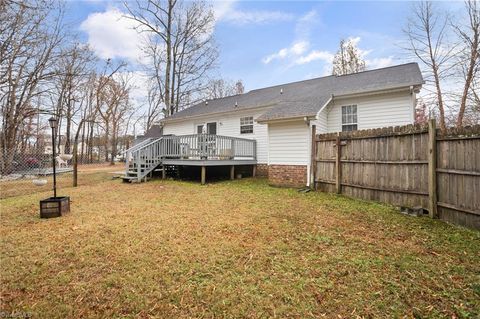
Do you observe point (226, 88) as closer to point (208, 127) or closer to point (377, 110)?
point (208, 127)

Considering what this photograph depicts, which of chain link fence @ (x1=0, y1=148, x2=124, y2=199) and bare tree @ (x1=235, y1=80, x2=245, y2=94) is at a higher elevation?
bare tree @ (x1=235, y1=80, x2=245, y2=94)

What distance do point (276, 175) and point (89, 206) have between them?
6.32 meters

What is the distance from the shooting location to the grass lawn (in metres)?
2.44

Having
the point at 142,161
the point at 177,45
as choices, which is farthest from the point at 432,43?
the point at 177,45

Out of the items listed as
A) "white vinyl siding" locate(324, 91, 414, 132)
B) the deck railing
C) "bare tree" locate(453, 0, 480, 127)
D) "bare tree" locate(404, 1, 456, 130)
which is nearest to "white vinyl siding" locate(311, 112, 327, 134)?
"white vinyl siding" locate(324, 91, 414, 132)

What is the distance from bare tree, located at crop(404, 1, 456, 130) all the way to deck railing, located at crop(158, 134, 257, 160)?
12.1 meters

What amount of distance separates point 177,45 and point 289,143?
16.8 meters

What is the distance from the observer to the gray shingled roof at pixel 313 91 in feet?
30.1

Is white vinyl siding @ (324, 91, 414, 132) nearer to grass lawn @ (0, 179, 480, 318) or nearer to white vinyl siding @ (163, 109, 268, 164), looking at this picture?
white vinyl siding @ (163, 109, 268, 164)

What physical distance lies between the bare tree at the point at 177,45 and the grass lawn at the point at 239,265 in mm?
16711

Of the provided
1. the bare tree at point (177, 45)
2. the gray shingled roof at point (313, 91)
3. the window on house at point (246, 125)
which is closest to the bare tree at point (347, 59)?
the gray shingled roof at point (313, 91)

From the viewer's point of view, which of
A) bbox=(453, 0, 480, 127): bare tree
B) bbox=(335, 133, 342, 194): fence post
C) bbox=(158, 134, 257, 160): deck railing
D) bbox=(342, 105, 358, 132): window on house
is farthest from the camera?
bbox=(453, 0, 480, 127): bare tree

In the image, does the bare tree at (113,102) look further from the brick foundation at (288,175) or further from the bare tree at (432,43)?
the bare tree at (432,43)

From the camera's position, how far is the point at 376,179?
252 inches
